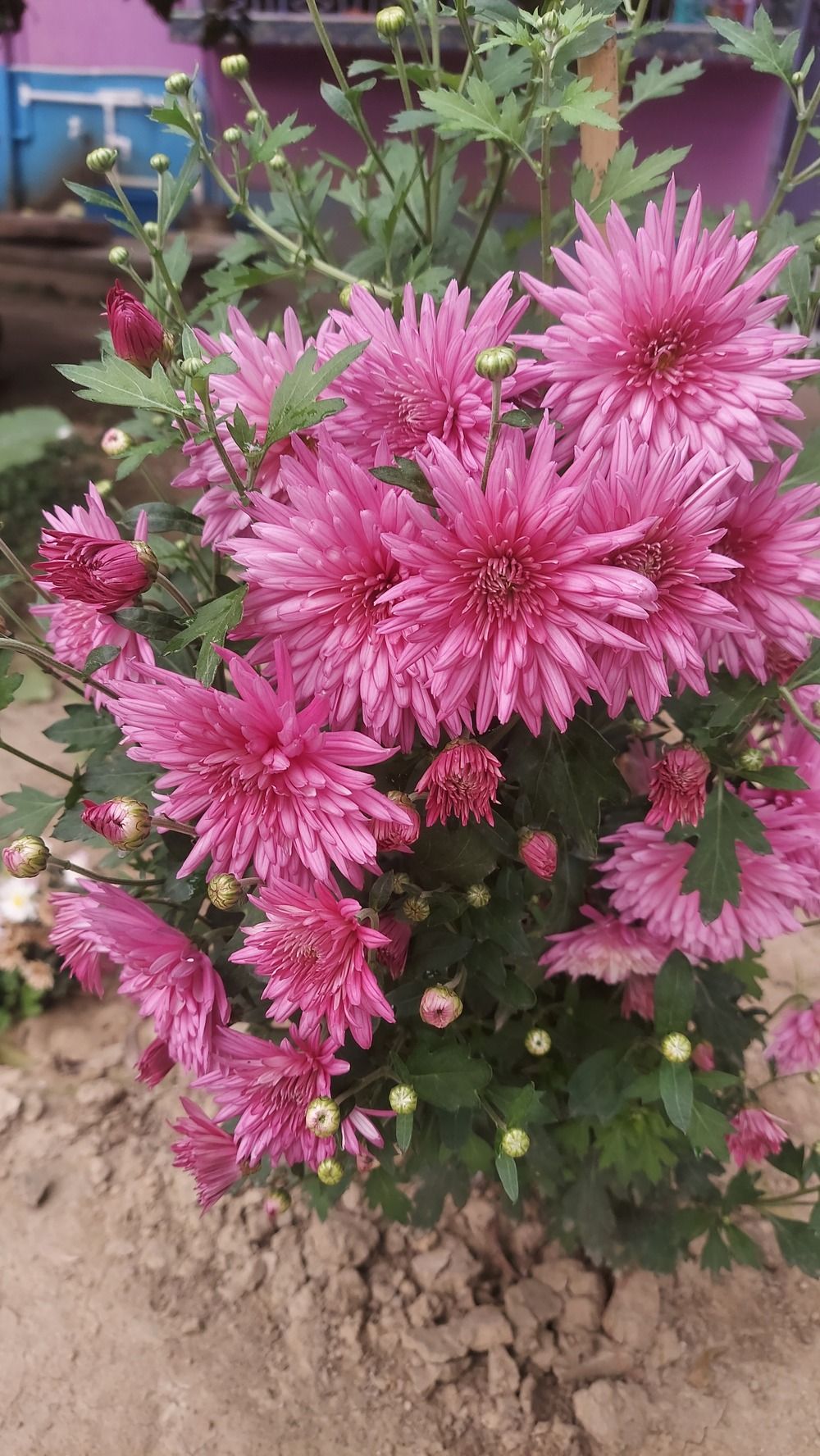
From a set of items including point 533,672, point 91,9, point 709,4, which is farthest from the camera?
point 91,9

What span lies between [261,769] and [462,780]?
0.41 ft

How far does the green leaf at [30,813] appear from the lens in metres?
0.91

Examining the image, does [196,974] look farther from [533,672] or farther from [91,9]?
[91,9]

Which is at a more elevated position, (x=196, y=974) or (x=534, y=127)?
(x=534, y=127)

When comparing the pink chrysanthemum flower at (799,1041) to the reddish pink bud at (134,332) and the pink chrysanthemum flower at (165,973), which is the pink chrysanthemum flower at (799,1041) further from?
the reddish pink bud at (134,332)

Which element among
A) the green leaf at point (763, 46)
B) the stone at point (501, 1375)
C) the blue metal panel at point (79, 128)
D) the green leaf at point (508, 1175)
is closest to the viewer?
the green leaf at point (508, 1175)

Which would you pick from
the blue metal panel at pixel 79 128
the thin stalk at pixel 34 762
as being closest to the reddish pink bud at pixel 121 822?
the thin stalk at pixel 34 762

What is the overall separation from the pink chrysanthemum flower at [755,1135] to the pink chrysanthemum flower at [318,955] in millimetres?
655

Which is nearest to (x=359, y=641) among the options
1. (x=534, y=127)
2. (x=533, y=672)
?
(x=533, y=672)

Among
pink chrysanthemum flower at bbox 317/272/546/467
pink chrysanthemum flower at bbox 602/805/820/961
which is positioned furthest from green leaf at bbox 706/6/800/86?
pink chrysanthemum flower at bbox 602/805/820/961

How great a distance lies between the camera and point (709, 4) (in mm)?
3609

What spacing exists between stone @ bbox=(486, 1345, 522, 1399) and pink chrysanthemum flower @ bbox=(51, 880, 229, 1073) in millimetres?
682

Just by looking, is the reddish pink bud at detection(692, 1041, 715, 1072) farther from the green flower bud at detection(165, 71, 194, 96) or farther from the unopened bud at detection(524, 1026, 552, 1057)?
the green flower bud at detection(165, 71, 194, 96)

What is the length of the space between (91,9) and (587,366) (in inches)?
211
